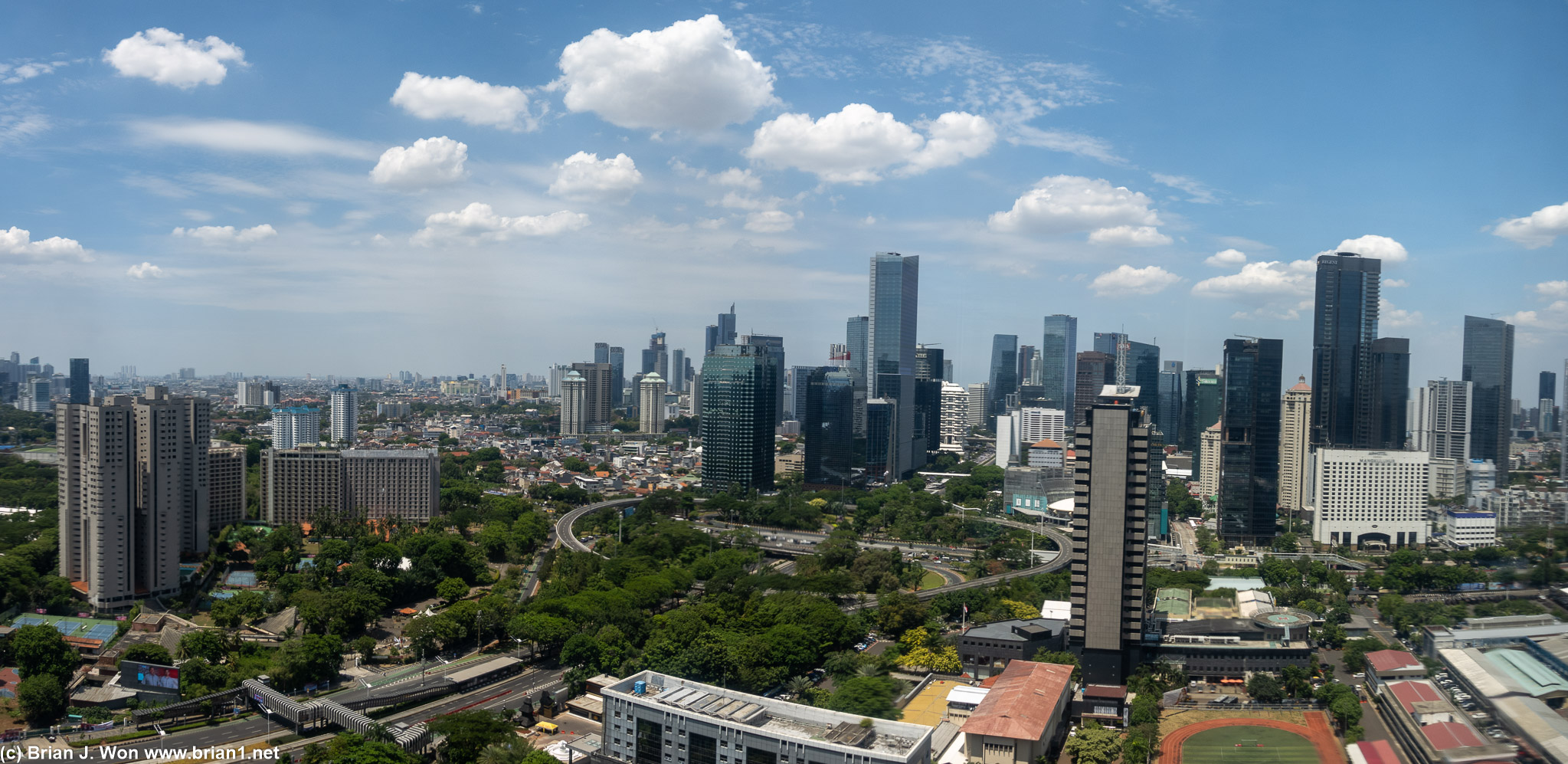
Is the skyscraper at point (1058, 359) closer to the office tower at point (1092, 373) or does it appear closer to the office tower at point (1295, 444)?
the office tower at point (1092, 373)

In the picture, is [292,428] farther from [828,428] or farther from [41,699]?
[41,699]

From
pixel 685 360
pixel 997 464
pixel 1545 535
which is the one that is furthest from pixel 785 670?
pixel 685 360

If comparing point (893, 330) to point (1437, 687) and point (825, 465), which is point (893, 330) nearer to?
point (825, 465)

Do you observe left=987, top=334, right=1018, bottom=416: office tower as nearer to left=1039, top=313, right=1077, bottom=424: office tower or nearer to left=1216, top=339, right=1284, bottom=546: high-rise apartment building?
left=1039, top=313, right=1077, bottom=424: office tower

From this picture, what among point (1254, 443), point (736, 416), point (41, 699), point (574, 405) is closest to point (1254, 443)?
point (1254, 443)

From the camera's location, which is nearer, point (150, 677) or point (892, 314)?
point (150, 677)
